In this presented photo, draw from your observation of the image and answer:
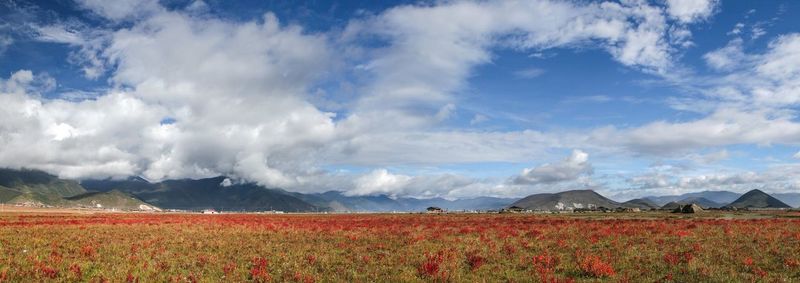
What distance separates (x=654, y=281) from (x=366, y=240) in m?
17.8

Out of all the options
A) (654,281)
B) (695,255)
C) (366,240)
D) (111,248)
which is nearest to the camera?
(654,281)

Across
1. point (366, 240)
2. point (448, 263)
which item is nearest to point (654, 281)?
point (448, 263)

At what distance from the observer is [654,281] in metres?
15.2

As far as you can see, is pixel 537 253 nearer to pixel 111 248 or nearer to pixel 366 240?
pixel 366 240

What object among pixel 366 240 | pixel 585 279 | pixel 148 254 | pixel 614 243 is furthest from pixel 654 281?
pixel 148 254

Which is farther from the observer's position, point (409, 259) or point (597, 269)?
point (409, 259)

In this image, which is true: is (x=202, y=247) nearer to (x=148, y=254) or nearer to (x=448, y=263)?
(x=148, y=254)

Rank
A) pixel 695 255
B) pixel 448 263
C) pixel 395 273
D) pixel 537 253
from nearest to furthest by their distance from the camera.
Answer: pixel 395 273
pixel 448 263
pixel 695 255
pixel 537 253

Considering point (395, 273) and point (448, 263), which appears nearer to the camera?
point (395, 273)

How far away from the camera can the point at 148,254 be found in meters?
22.0

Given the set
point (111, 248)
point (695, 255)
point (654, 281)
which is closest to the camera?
point (654, 281)

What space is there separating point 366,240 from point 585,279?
16.1 m

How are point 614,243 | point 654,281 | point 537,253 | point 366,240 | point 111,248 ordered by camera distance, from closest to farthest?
point 654,281, point 537,253, point 111,248, point 614,243, point 366,240

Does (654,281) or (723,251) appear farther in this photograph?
(723,251)
